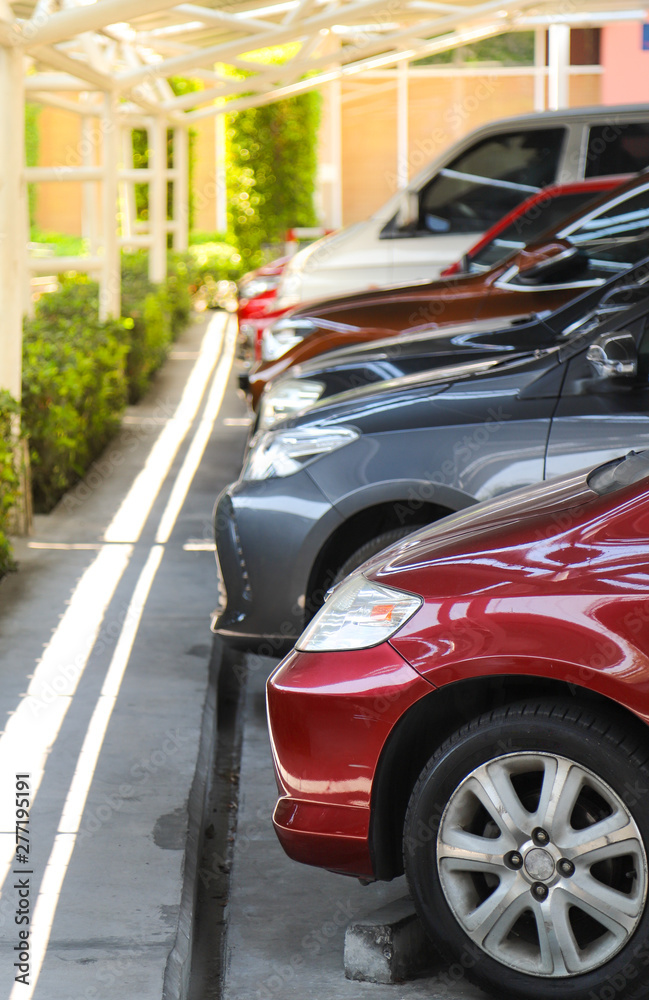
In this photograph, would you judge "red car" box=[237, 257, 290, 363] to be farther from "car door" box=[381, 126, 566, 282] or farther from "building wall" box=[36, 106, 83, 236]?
"building wall" box=[36, 106, 83, 236]

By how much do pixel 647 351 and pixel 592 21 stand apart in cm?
1398

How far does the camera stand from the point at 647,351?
4.16 meters

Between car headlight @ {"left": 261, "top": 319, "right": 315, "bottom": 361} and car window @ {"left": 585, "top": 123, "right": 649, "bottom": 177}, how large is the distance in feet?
12.3

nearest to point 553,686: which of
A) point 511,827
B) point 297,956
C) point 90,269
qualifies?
point 511,827

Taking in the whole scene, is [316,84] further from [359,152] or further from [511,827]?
[511,827]

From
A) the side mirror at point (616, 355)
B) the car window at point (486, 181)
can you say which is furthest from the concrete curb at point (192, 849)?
the car window at point (486, 181)

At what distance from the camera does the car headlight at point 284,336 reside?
307 inches

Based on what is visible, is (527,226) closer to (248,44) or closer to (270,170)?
(248,44)

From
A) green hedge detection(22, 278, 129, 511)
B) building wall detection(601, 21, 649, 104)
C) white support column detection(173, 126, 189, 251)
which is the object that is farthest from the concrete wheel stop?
white support column detection(173, 126, 189, 251)

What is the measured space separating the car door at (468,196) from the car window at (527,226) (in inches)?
62.3

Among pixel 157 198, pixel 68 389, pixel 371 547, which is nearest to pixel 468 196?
pixel 68 389

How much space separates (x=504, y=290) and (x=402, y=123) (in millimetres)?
20346

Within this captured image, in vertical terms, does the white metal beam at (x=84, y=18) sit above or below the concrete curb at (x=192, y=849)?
above

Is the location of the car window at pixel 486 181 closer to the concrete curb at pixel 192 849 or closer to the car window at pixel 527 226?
the car window at pixel 527 226
